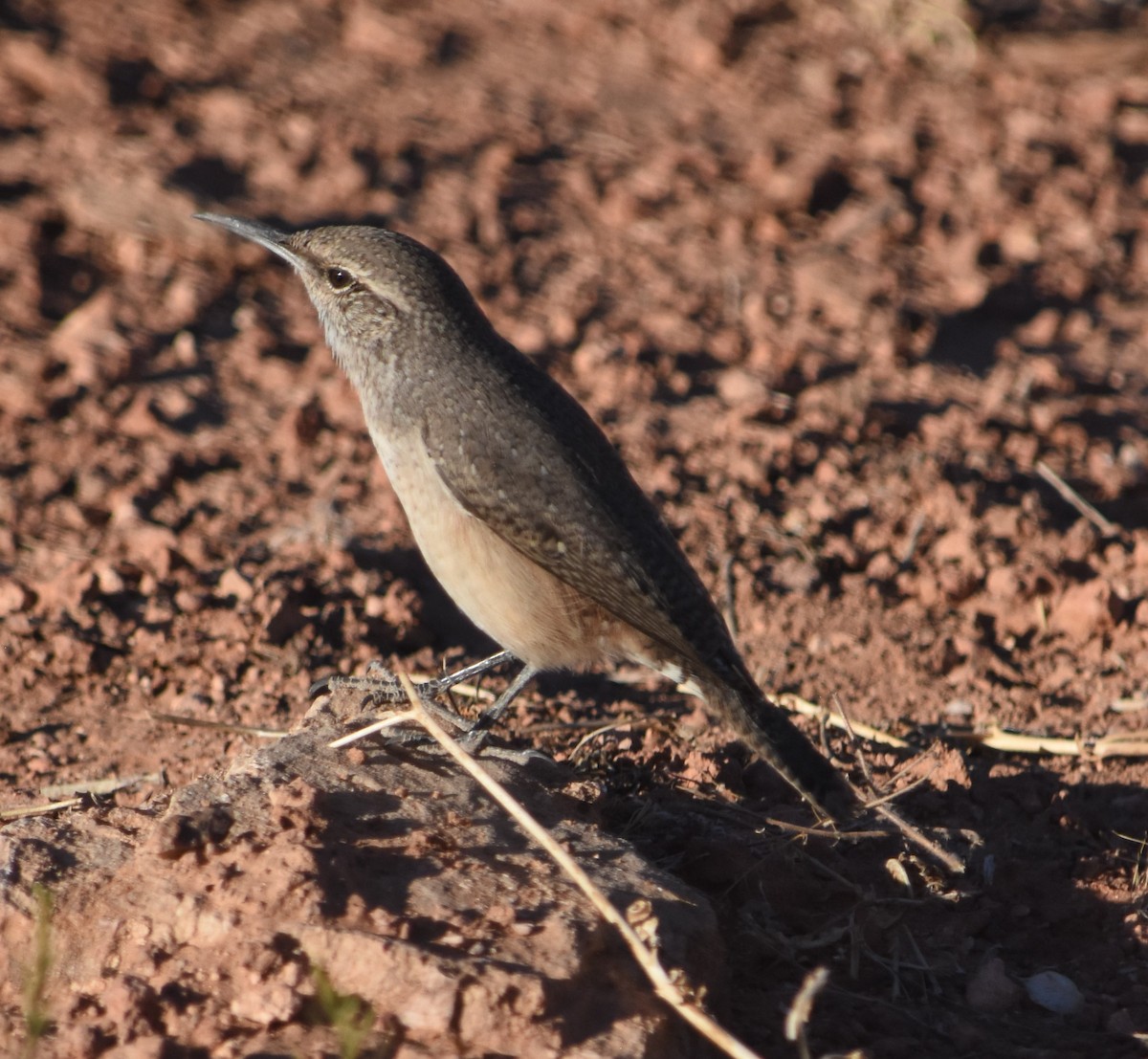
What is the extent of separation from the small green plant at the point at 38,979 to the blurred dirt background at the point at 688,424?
0.07 metres

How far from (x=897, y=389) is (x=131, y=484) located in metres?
4.35

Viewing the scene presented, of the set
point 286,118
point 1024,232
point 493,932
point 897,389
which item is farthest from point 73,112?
point 493,932

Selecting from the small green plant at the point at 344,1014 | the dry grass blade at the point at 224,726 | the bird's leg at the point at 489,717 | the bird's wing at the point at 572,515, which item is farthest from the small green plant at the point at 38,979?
the bird's wing at the point at 572,515

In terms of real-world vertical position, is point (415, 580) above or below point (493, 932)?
below

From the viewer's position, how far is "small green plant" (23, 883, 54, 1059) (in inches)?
143

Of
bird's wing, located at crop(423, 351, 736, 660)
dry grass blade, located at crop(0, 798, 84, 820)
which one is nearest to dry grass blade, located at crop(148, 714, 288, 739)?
dry grass blade, located at crop(0, 798, 84, 820)

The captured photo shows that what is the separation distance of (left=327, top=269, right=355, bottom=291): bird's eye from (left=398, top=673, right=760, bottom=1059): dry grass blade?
244 cm

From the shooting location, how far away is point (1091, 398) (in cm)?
902

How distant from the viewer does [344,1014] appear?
3.64 meters

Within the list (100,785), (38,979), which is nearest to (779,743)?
(100,785)

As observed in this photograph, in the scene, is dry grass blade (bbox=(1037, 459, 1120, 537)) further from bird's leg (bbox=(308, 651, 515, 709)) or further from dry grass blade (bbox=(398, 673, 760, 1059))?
dry grass blade (bbox=(398, 673, 760, 1059))

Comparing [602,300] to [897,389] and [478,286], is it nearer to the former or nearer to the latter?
[478,286]

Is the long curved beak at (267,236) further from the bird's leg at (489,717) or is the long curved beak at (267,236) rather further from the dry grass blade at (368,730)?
the dry grass blade at (368,730)

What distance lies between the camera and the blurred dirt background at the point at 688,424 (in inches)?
200
